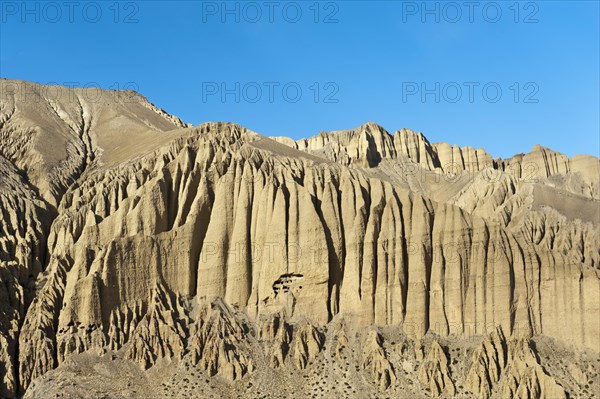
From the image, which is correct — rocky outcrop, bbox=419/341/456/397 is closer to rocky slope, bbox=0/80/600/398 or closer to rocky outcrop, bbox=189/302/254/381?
rocky slope, bbox=0/80/600/398

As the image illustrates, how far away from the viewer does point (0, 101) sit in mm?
131375

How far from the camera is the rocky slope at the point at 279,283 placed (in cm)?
9069

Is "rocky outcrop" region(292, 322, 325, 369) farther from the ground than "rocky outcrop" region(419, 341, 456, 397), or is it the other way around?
"rocky outcrop" region(292, 322, 325, 369)

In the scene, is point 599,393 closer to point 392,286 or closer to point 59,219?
point 392,286

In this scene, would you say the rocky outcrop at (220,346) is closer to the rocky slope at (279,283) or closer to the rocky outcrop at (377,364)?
the rocky slope at (279,283)

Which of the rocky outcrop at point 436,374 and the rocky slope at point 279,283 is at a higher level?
the rocky slope at point 279,283

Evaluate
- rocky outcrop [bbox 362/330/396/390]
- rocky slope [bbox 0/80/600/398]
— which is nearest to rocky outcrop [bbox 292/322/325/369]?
rocky slope [bbox 0/80/600/398]

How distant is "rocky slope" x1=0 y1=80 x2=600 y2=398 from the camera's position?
90688mm

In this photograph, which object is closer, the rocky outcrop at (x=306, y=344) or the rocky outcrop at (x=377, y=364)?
the rocky outcrop at (x=377, y=364)

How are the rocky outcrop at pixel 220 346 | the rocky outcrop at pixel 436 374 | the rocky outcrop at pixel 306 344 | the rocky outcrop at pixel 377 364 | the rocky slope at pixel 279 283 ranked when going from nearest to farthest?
the rocky outcrop at pixel 436 374 → the rocky outcrop at pixel 377 364 → the rocky slope at pixel 279 283 → the rocky outcrop at pixel 220 346 → the rocky outcrop at pixel 306 344

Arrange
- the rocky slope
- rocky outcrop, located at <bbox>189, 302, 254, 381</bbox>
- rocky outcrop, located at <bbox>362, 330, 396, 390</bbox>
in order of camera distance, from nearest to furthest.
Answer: rocky outcrop, located at <bbox>362, 330, 396, 390</bbox>, the rocky slope, rocky outcrop, located at <bbox>189, 302, 254, 381</bbox>

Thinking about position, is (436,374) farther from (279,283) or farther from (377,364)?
(279,283)

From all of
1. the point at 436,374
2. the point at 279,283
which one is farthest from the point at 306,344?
the point at 436,374

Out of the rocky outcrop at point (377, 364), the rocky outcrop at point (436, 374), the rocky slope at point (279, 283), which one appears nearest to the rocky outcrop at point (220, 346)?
the rocky slope at point (279, 283)
